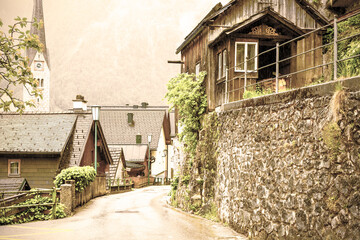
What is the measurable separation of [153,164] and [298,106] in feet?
169

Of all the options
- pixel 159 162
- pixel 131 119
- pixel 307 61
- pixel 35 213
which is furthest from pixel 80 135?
pixel 131 119

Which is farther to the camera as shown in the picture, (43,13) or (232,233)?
(43,13)

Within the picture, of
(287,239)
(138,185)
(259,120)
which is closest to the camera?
(287,239)

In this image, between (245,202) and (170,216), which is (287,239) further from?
(170,216)

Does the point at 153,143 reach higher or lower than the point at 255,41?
lower

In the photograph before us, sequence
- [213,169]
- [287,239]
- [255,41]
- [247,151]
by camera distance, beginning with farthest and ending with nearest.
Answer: [255,41] → [213,169] → [247,151] → [287,239]

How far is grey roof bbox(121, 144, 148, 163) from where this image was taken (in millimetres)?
54656

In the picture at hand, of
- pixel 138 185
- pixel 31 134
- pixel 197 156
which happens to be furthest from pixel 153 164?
pixel 197 156

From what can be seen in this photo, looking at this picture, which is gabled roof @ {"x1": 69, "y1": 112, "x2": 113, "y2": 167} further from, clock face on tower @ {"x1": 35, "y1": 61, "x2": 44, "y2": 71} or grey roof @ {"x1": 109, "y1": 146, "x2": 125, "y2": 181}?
clock face on tower @ {"x1": 35, "y1": 61, "x2": 44, "y2": 71}

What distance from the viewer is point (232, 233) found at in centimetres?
1107

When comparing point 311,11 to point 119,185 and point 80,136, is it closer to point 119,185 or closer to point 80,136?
point 80,136

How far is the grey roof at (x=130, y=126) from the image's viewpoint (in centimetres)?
5997

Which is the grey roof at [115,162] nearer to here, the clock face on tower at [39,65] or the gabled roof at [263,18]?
the gabled roof at [263,18]

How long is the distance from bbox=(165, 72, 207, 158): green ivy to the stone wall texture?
6292 millimetres
